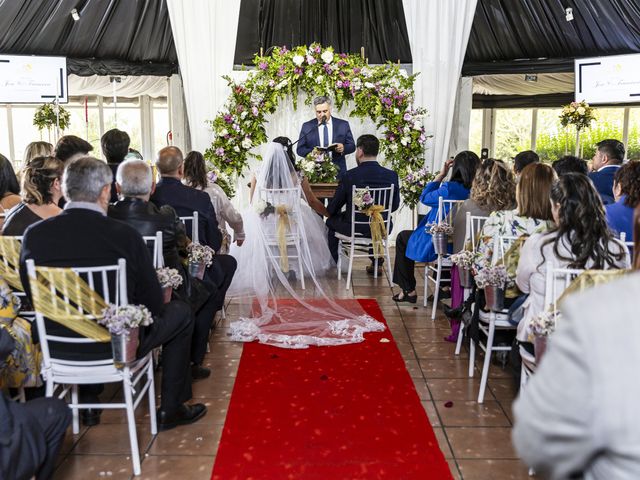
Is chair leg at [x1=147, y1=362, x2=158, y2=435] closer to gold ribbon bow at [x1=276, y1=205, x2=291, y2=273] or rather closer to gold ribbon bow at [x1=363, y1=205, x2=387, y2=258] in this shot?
gold ribbon bow at [x1=276, y1=205, x2=291, y2=273]

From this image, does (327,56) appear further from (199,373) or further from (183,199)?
(199,373)

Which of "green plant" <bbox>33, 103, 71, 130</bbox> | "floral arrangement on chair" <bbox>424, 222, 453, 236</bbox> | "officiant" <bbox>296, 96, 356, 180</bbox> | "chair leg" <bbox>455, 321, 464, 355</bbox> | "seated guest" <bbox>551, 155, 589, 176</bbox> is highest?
"green plant" <bbox>33, 103, 71, 130</bbox>

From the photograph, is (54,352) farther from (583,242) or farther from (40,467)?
(583,242)

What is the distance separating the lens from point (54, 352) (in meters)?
2.70

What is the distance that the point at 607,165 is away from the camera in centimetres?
525

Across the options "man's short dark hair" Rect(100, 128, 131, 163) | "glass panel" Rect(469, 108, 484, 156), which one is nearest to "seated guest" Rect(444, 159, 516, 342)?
"man's short dark hair" Rect(100, 128, 131, 163)

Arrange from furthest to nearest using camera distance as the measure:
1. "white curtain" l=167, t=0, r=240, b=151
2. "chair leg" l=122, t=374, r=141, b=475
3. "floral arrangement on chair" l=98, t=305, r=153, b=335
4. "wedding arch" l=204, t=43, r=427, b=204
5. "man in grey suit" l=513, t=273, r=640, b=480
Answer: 1. "white curtain" l=167, t=0, r=240, b=151
2. "wedding arch" l=204, t=43, r=427, b=204
3. "chair leg" l=122, t=374, r=141, b=475
4. "floral arrangement on chair" l=98, t=305, r=153, b=335
5. "man in grey suit" l=513, t=273, r=640, b=480

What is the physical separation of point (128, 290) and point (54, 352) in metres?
0.40

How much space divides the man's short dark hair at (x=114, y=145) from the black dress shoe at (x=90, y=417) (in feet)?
6.01

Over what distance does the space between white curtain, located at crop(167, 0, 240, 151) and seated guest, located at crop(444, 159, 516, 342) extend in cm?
402

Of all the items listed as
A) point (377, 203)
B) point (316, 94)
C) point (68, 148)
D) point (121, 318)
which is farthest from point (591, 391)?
point (316, 94)

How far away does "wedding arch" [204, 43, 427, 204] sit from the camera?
7250mm

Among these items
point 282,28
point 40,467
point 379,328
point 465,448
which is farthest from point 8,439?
point 282,28

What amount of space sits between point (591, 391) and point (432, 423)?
2.48 meters
